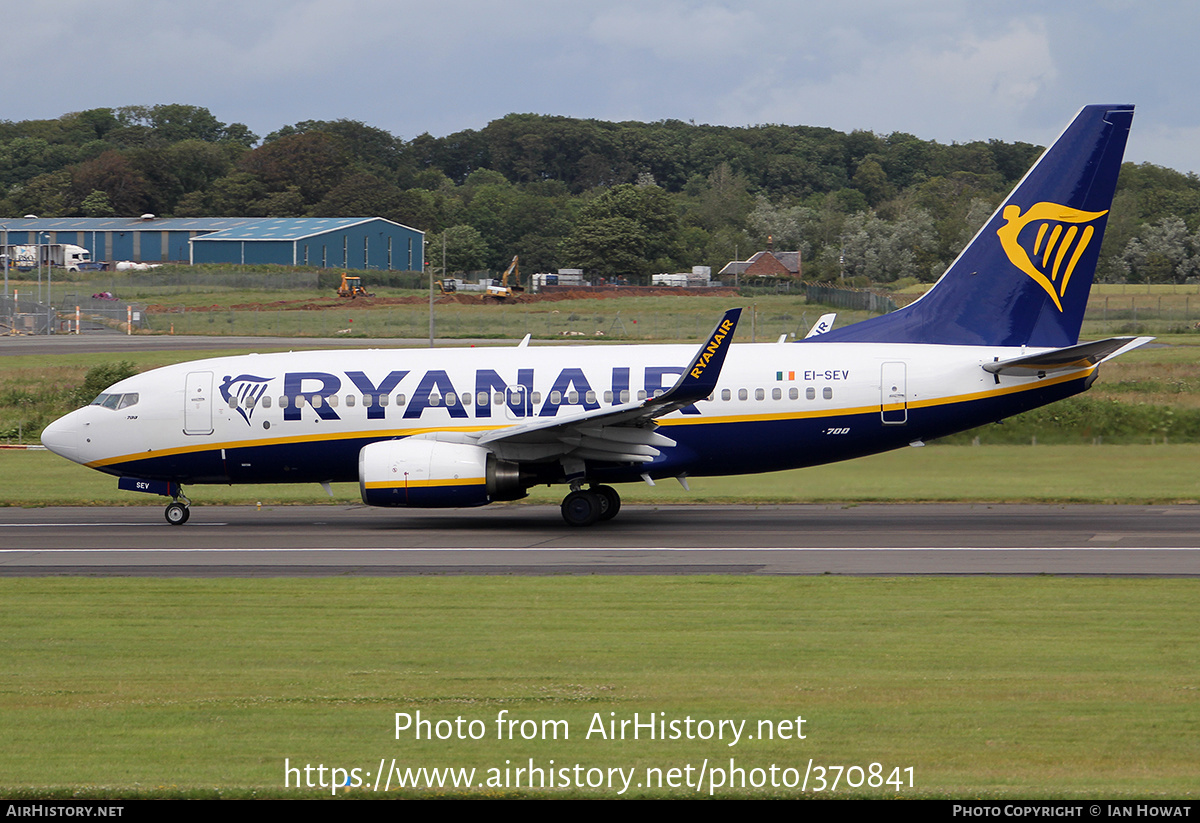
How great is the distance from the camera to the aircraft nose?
2888cm

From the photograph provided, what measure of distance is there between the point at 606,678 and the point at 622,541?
39.2ft

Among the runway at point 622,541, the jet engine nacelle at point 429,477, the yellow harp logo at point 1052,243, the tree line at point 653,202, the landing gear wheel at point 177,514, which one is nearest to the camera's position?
the runway at point 622,541

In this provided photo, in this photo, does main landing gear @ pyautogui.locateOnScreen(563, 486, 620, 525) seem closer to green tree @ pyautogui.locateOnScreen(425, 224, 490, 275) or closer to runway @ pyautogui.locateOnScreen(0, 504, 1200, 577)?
runway @ pyautogui.locateOnScreen(0, 504, 1200, 577)

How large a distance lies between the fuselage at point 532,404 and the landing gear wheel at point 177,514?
0.68 m

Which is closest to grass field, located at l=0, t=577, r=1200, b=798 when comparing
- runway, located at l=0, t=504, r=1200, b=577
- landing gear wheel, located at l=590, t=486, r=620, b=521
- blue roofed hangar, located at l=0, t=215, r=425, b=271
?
runway, located at l=0, t=504, r=1200, b=577

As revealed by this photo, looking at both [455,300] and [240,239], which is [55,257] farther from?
[455,300]

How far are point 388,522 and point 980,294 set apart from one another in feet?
45.8

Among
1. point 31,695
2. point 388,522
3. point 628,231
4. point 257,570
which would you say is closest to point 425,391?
point 388,522

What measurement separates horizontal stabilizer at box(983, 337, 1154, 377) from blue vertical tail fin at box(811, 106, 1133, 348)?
3.29 ft

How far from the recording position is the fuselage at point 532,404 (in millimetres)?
27000

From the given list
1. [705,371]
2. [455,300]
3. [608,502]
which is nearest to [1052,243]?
[705,371]

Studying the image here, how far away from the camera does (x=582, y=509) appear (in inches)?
1077

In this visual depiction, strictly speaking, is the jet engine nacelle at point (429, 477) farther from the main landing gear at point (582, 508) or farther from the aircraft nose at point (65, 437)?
the aircraft nose at point (65, 437)

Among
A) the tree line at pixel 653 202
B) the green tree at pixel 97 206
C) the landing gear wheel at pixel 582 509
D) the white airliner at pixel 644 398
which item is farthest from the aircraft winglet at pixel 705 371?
the green tree at pixel 97 206
